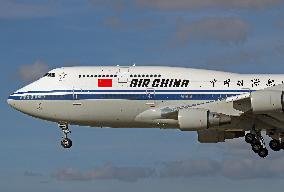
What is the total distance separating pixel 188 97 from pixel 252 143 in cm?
626

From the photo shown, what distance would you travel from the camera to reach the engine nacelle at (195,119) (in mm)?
74188

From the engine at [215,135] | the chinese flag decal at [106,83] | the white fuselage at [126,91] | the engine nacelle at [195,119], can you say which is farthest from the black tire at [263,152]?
the chinese flag decal at [106,83]

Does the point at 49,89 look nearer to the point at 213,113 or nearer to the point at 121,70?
the point at 121,70

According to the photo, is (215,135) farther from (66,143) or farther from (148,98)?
(66,143)

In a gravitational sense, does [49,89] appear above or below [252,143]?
above

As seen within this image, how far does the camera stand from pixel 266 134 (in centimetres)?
8194

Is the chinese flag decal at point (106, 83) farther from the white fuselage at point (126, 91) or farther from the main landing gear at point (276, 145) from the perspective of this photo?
the main landing gear at point (276, 145)

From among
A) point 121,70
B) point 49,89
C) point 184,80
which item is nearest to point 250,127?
point 184,80

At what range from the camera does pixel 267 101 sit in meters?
72.2

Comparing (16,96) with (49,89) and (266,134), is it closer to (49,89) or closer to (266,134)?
(49,89)

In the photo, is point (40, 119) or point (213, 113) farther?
point (40, 119)

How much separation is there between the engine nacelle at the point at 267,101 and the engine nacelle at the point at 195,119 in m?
3.77

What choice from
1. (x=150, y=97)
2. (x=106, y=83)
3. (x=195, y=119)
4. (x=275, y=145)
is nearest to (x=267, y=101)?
(x=195, y=119)

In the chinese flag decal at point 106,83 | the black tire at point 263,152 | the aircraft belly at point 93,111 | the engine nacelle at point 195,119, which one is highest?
the chinese flag decal at point 106,83
